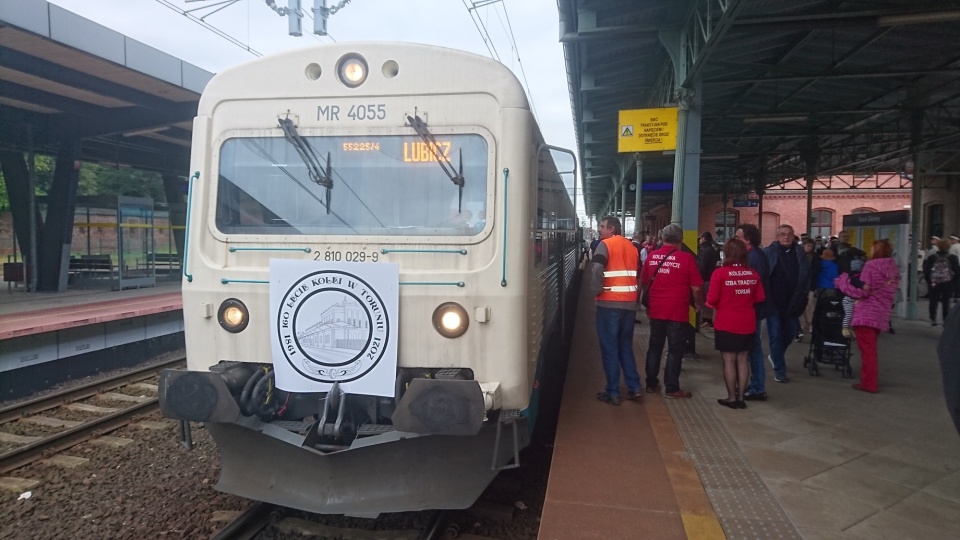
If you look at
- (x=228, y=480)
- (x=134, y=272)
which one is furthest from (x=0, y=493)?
(x=134, y=272)

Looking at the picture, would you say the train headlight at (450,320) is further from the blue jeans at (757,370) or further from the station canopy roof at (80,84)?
the station canopy roof at (80,84)

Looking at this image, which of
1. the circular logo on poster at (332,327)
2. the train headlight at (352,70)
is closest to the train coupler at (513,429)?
the circular logo on poster at (332,327)

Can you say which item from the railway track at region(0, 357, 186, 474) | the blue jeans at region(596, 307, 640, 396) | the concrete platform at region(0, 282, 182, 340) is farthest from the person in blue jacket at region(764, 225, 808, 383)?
the concrete platform at region(0, 282, 182, 340)

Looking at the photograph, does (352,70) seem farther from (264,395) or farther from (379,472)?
(379,472)

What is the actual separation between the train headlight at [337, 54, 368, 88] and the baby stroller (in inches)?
246

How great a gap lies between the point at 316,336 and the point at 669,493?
249 centimetres

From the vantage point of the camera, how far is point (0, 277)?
2431 centimetres

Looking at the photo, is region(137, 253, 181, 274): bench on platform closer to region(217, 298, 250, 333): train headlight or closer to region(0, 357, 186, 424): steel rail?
region(0, 357, 186, 424): steel rail

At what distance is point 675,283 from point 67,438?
6.24 metres

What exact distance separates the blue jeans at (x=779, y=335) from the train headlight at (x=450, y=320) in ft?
14.4

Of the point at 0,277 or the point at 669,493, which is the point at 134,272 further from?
the point at 669,493

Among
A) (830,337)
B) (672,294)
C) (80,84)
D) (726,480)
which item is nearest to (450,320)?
(726,480)

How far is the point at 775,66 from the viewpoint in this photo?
34.9 feet

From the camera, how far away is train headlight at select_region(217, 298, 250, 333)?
4094 mm
